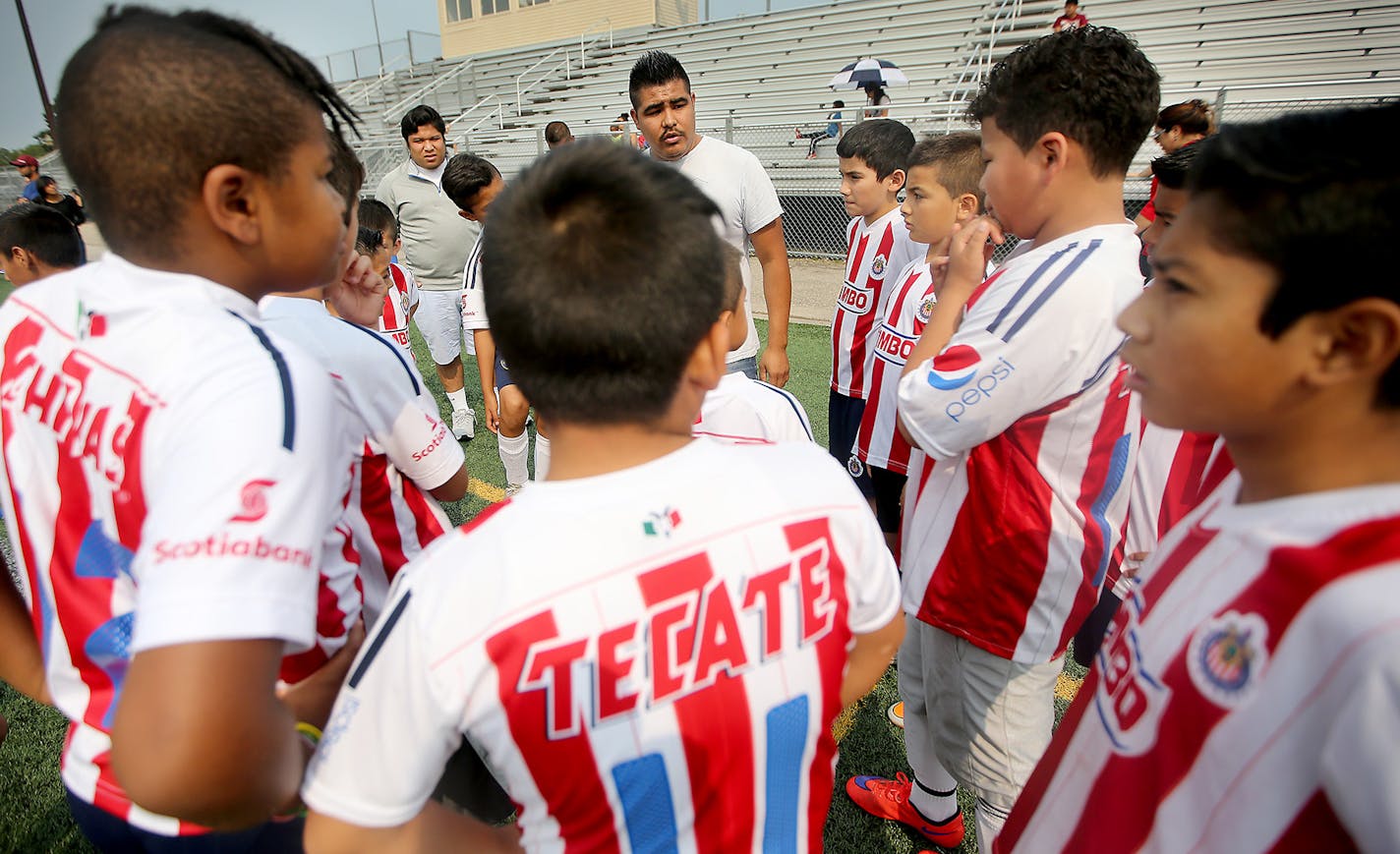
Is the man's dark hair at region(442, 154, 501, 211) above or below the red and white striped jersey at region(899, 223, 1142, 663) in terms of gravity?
above

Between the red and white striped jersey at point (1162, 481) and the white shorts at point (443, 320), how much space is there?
16.4ft

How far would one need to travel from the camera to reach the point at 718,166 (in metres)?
3.69

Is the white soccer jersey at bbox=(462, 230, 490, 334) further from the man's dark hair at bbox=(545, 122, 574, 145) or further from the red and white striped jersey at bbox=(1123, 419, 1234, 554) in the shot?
the man's dark hair at bbox=(545, 122, 574, 145)

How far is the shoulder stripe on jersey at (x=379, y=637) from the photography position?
859 millimetres

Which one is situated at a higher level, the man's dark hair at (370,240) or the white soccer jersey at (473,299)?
the man's dark hair at (370,240)

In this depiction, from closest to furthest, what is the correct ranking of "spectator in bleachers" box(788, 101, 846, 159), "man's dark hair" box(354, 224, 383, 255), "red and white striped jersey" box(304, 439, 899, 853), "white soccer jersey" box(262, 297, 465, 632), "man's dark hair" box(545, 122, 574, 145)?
"red and white striped jersey" box(304, 439, 899, 853), "white soccer jersey" box(262, 297, 465, 632), "man's dark hair" box(354, 224, 383, 255), "man's dark hair" box(545, 122, 574, 145), "spectator in bleachers" box(788, 101, 846, 159)

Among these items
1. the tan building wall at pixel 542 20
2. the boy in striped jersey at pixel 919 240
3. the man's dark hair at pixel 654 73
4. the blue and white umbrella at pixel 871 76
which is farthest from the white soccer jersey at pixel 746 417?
the tan building wall at pixel 542 20

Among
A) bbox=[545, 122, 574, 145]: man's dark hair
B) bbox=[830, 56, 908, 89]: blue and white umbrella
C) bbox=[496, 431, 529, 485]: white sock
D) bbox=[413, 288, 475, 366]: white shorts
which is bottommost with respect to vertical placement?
bbox=[496, 431, 529, 485]: white sock

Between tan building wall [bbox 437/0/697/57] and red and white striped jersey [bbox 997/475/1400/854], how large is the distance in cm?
2881

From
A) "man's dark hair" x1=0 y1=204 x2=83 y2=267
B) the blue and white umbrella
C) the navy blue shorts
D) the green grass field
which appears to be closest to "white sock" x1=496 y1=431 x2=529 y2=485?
the navy blue shorts

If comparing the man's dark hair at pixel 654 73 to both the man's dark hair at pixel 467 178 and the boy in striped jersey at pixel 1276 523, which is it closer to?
the man's dark hair at pixel 467 178

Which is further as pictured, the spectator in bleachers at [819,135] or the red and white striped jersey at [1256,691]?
the spectator in bleachers at [819,135]

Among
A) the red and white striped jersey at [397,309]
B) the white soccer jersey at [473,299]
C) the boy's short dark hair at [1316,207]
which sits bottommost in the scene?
the red and white striped jersey at [397,309]

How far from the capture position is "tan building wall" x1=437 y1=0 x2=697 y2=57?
1028 inches
